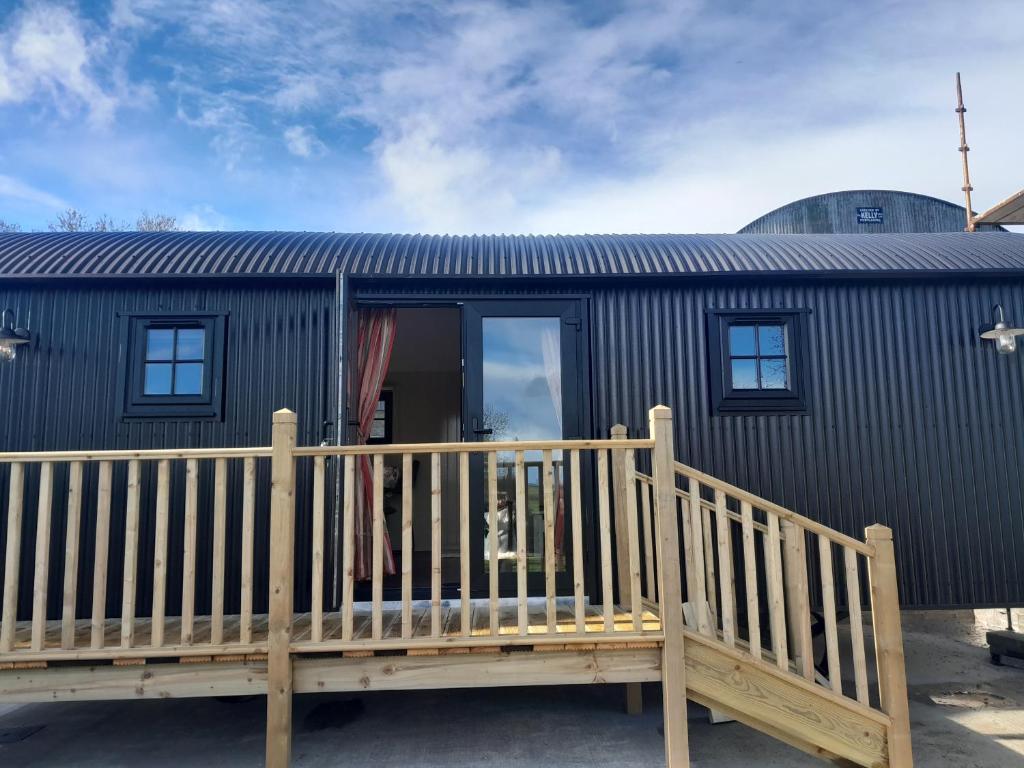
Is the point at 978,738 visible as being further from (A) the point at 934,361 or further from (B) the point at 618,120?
(B) the point at 618,120

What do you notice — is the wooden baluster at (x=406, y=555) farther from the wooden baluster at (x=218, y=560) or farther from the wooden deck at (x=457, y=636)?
the wooden baluster at (x=218, y=560)

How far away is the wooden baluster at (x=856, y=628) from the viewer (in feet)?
9.66

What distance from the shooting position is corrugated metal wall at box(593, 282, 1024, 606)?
4.28 metres

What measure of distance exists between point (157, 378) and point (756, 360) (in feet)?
14.4

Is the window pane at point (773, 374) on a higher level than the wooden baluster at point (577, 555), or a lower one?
higher

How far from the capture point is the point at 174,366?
13.8 ft

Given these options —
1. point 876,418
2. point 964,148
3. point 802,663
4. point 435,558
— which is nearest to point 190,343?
point 435,558

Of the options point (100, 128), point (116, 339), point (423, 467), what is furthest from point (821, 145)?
point (100, 128)

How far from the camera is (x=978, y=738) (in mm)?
3533

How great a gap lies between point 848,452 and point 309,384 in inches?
156

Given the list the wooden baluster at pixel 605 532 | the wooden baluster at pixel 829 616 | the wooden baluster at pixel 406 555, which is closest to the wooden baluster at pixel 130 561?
the wooden baluster at pixel 406 555

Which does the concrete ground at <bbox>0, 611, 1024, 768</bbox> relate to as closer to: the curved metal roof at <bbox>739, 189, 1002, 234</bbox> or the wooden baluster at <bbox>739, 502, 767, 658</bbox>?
the wooden baluster at <bbox>739, 502, 767, 658</bbox>

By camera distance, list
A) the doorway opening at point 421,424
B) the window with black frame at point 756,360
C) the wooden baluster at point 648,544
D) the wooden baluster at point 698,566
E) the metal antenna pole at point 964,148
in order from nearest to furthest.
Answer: the wooden baluster at point 698,566 < the wooden baluster at point 648,544 < the window with black frame at point 756,360 < the doorway opening at point 421,424 < the metal antenna pole at point 964,148

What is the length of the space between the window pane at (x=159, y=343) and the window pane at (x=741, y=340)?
4.11 m
